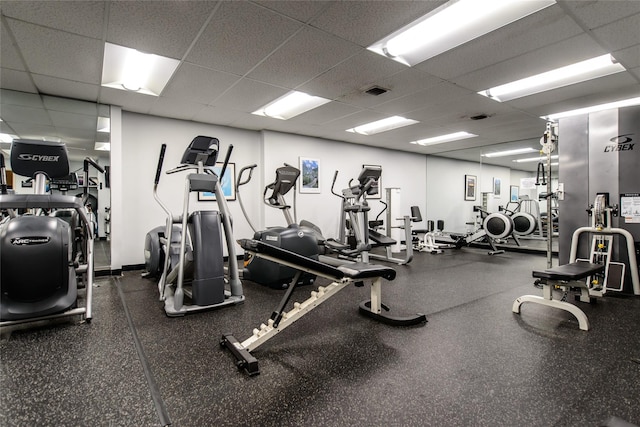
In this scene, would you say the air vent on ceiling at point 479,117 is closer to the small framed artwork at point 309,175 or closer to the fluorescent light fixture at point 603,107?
the fluorescent light fixture at point 603,107

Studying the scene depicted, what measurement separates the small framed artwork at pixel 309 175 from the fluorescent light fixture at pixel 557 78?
3371mm

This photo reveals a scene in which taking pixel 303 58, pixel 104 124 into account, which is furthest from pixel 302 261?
pixel 104 124

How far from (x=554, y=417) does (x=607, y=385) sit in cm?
55

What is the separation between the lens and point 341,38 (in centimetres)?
269

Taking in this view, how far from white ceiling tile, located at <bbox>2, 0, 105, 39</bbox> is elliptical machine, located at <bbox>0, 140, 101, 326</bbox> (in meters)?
0.95

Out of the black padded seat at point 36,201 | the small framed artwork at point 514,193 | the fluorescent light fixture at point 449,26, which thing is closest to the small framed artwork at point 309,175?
the fluorescent light fixture at point 449,26

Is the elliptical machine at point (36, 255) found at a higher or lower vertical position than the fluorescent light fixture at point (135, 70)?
lower

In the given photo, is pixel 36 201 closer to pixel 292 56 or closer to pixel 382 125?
pixel 292 56

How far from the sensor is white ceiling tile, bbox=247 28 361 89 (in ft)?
8.89

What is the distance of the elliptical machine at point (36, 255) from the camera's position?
235 centimetres

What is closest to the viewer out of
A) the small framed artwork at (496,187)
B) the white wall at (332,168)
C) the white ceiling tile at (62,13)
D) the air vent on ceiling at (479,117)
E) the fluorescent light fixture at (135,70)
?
A: the white ceiling tile at (62,13)

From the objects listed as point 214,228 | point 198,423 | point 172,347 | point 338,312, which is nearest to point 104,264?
point 214,228

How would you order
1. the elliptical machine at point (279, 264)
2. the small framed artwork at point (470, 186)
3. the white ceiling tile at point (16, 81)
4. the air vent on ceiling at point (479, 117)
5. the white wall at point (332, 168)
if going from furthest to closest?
the small framed artwork at point (470, 186) < the white wall at point (332, 168) < the air vent on ceiling at point (479, 117) < the elliptical machine at point (279, 264) < the white ceiling tile at point (16, 81)

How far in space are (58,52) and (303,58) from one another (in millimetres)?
2194
